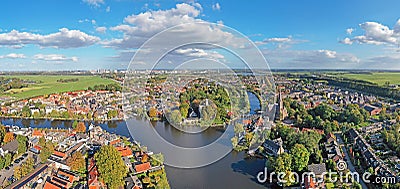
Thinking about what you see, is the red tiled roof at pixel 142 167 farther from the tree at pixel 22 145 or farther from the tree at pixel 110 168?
the tree at pixel 22 145

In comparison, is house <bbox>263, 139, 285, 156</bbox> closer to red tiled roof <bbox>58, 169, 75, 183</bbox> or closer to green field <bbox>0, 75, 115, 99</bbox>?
red tiled roof <bbox>58, 169, 75, 183</bbox>

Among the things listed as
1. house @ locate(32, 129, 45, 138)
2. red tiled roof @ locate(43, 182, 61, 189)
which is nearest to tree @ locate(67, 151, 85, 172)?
red tiled roof @ locate(43, 182, 61, 189)

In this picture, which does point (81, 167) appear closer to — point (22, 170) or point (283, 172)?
point (22, 170)

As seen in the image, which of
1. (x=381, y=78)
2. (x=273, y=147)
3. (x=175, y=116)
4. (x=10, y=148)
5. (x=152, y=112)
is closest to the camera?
(x=273, y=147)

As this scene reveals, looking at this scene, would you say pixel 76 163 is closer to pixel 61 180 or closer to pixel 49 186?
pixel 61 180

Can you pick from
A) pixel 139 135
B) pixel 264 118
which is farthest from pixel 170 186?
pixel 264 118

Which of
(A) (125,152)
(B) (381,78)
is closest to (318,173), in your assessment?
(A) (125,152)
